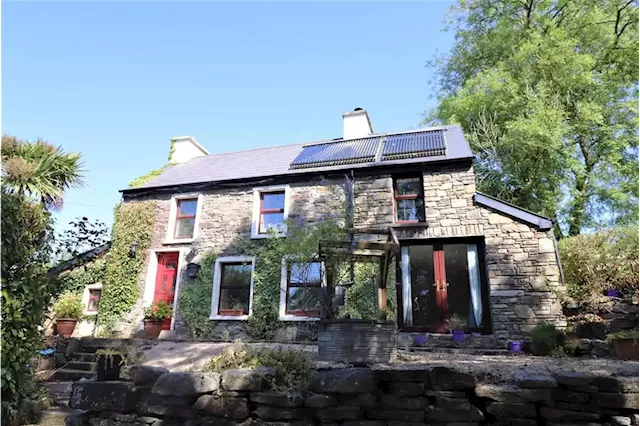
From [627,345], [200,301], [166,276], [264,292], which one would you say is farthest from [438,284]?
[166,276]

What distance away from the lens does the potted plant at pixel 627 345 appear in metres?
5.91

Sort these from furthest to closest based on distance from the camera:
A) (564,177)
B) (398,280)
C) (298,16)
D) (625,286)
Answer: (564,177), (398,280), (298,16), (625,286)

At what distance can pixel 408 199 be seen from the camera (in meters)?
10.0

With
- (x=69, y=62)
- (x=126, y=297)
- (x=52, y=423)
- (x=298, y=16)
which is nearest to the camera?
(x=52, y=423)

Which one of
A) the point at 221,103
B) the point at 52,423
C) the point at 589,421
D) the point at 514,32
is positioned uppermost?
the point at 514,32

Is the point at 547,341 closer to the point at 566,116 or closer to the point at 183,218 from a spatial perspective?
the point at 566,116

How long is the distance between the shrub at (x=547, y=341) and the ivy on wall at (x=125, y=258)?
10.1m

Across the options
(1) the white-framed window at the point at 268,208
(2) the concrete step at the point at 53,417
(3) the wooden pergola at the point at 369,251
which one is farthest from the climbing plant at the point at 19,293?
(1) the white-framed window at the point at 268,208

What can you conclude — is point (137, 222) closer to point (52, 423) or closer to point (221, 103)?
point (221, 103)

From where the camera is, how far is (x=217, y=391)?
3916 millimetres

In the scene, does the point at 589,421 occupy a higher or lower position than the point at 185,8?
lower

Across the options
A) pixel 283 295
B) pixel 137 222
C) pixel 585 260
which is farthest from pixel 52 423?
pixel 585 260

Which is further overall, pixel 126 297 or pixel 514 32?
pixel 514 32

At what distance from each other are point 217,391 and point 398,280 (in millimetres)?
6184
